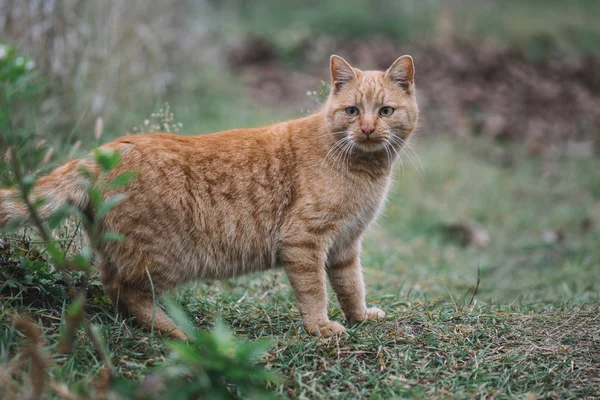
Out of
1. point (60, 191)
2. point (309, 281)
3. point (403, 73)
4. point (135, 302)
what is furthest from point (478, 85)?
point (60, 191)

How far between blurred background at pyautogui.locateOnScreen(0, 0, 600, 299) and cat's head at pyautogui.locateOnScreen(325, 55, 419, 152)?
667 mm

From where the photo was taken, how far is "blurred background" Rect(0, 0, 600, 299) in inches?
→ 173

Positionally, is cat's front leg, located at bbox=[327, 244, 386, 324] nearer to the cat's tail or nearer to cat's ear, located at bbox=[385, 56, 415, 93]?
cat's ear, located at bbox=[385, 56, 415, 93]

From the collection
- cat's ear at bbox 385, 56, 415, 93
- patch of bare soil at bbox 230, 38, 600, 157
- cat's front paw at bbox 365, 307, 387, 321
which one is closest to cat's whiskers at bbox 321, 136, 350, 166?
cat's ear at bbox 385, 56, 415, 93

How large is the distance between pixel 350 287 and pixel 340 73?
1.11m

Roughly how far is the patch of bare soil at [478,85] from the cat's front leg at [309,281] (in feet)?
17.0

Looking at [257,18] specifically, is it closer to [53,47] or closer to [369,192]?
[53,47]

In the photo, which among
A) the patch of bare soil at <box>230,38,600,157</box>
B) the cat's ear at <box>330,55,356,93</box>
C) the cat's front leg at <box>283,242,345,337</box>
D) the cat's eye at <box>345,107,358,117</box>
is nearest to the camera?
the cat's front leg at <box>283,242,345,337</box>

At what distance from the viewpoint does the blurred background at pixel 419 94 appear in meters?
4.41

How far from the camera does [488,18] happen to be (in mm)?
10820

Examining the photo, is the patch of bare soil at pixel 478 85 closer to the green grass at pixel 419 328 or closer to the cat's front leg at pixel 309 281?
the green grass at pixel 419 328

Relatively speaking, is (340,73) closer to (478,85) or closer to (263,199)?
(263,199)

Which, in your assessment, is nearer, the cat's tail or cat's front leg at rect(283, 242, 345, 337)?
the cat's tail

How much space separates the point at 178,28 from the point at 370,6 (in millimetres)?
5134
